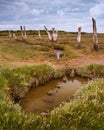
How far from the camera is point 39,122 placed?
33.7ft

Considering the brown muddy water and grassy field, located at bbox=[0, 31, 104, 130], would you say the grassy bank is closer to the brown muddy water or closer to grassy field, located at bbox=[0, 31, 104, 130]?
grassy field, located at bbox=[0, 31, 104, 130]

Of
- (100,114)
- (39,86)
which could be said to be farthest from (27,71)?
(100,114)

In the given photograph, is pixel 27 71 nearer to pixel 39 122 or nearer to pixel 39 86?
pixel 39 86

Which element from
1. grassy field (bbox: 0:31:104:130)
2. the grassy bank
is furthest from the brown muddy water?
the grassy bank

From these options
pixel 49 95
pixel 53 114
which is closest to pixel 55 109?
pixel 53 114

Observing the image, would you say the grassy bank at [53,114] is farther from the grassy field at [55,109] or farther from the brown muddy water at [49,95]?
the brown muddy water at [49,95]

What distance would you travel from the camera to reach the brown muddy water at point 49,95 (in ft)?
56.5

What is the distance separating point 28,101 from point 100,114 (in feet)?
25.1

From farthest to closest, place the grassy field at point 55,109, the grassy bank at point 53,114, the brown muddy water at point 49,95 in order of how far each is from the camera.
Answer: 1. the brown muddy water at point 49,95
2. the grassy field at point 55,109
3. the grassy bank at point 53,114

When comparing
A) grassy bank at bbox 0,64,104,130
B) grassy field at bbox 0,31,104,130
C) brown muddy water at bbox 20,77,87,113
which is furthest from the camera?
brown muddy water at bbox 20,77,87,113

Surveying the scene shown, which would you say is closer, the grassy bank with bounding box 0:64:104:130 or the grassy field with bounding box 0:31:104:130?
the grassy bank with bounding box 0:64:104:130

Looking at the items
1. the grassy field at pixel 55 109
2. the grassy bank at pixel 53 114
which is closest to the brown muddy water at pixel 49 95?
the grassy field at pixel 55 109

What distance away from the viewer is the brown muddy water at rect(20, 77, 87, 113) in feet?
56.5

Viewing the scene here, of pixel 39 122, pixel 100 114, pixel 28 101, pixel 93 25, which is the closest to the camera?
pixel 39 122
